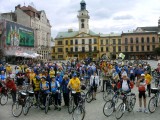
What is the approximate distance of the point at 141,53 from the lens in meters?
112

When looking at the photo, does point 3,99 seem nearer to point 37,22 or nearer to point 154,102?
point 154,102

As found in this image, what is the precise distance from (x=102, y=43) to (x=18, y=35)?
54.2 metres

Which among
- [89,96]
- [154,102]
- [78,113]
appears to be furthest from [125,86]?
[89,96]

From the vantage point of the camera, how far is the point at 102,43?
117 metres

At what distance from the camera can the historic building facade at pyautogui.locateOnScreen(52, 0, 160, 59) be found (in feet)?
366

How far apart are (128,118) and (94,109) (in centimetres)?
257

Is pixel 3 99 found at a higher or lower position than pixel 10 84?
lower

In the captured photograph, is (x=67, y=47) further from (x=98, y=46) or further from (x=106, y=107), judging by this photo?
(x=106, y=107)

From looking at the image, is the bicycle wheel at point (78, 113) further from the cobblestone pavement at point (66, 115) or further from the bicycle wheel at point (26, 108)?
the bicycle wheel at point (26, 108)

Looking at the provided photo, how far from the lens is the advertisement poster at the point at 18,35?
6329cm

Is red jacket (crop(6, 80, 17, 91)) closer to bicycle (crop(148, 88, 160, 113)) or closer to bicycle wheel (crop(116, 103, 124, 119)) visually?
bicycle wheel (crop(116, 103, 124, 119))

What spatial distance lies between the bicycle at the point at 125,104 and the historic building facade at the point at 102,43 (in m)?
98.0

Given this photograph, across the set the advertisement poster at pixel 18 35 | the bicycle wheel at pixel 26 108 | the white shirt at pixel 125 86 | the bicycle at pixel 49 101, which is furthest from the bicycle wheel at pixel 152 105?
the advertisement poster at pixel 18 35

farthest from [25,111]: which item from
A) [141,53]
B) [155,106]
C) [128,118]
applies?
[141,53]
